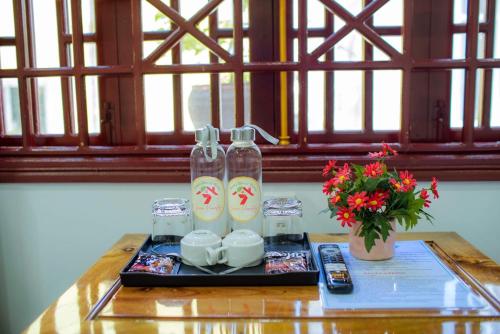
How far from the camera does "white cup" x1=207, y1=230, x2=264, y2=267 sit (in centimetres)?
87

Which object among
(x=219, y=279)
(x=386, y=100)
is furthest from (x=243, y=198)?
(x=386, y=100)

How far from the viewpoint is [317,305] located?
757 millimetres

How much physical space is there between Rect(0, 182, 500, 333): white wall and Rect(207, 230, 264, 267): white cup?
0.40m

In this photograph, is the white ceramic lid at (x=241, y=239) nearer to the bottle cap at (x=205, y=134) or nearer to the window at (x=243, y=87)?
the bottle cap at (x=205, y=134)

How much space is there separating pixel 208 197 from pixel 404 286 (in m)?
0.44

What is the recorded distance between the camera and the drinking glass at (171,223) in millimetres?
1052

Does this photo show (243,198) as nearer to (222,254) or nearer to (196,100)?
(222,254)

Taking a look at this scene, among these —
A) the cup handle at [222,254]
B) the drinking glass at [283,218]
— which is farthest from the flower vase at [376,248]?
the cup handle at [222,254]

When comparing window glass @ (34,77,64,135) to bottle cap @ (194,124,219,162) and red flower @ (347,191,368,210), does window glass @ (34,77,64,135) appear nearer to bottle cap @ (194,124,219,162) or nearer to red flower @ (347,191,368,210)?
bottle cap @ (194,124,219,162)

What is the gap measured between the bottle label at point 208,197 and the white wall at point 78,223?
11.1 inches

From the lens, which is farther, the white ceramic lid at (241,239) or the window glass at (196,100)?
the window glass at (196,100)

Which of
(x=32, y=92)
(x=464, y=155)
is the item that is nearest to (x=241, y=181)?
(x=464, y=155)

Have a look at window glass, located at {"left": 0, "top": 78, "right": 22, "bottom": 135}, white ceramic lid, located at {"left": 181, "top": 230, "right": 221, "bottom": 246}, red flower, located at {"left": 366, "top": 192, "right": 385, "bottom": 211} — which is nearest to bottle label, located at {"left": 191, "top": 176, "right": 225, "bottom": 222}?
white ceramic lid, located at {"left": 181, "top": 230, "right": 221, "bottom": 246}

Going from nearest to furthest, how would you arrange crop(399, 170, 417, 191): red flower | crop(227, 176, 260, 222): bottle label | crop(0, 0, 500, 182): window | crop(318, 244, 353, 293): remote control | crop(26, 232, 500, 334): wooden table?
crop(26, 232, 500, 334): wooden table < crop(318, 244, 353, 293): remote control < crop(399, 170, 417, 191): red flower < crop(227, 176, 260, 222): bottle label < crop(0, 0, 500, 182): window
